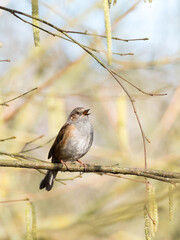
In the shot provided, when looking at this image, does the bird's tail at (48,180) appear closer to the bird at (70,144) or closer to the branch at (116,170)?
the bird at (70,144)

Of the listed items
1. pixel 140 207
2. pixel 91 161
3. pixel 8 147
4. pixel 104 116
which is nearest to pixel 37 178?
pixel 91 161

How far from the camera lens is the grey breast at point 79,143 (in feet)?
16.7

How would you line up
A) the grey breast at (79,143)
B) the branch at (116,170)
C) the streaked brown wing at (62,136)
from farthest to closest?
the streaked brown wing at (62,136)
the grey breast at (79,143)
the branch at (116,170)

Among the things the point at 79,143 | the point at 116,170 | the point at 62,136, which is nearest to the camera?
the point at 116,170

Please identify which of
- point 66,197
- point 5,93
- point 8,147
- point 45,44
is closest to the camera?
point 5,93

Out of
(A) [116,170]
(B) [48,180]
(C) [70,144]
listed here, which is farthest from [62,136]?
(A) [116,170]

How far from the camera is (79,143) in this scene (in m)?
5.10

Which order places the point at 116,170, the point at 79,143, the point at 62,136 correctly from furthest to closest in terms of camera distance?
the point at 62,136 → the point at 79,143 → the point at 116,170

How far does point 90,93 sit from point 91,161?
2.11 meters

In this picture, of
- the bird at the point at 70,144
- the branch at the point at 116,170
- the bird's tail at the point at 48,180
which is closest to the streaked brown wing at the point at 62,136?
the bird at the point at 70,144

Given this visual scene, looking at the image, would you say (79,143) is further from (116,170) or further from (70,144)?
(116,170)

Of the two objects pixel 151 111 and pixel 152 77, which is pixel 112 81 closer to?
pixel 152 77

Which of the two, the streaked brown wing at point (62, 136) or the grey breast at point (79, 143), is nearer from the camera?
the grey breast at point (79, 143)

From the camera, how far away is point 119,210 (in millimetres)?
5699
